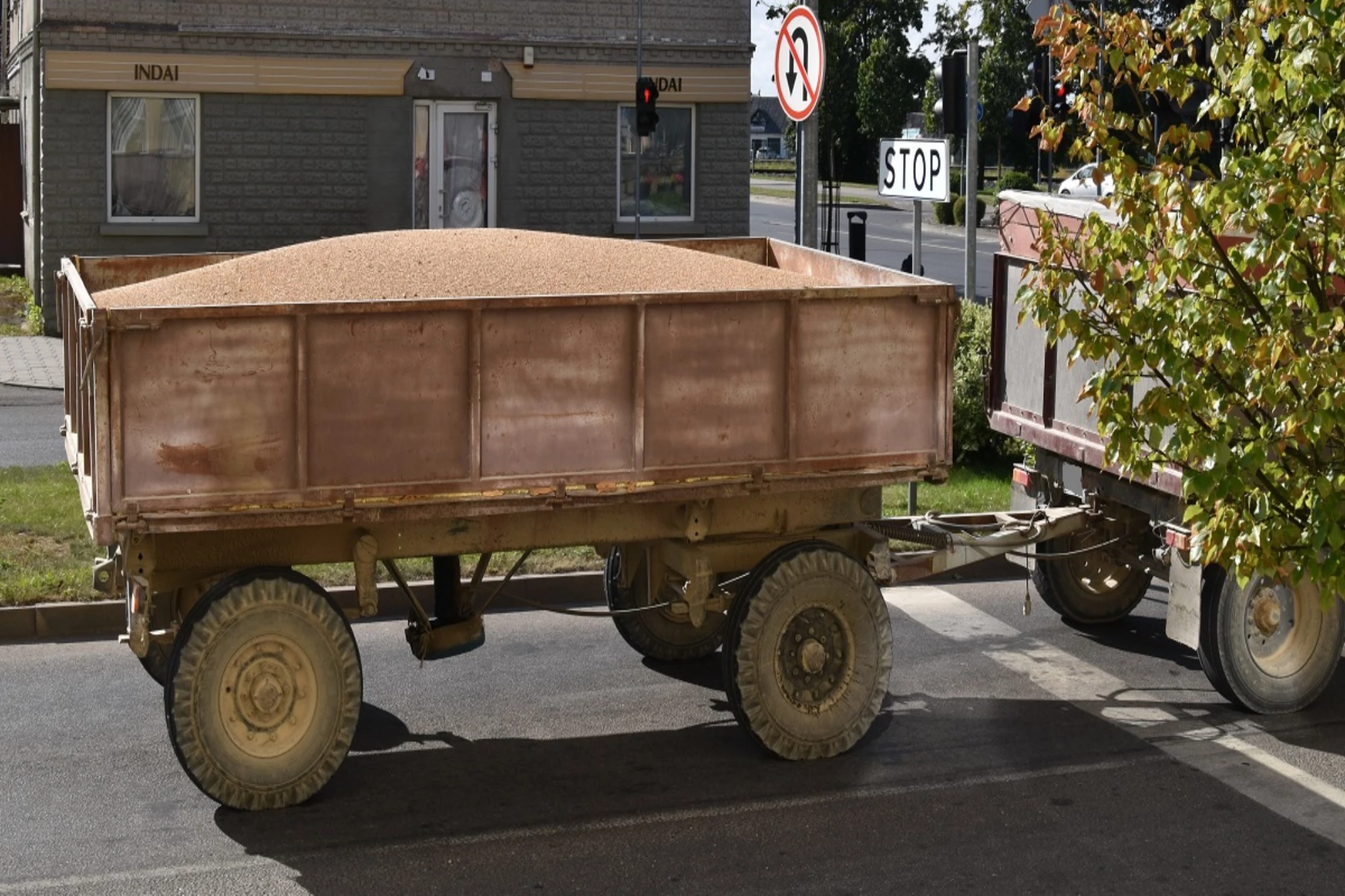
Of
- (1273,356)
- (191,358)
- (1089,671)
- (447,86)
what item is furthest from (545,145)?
(1273,356)

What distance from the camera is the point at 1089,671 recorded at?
391 inches

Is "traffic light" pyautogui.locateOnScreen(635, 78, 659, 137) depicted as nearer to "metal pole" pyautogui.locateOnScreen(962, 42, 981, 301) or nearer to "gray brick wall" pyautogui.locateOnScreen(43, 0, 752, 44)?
"gray brick wall" pyautogui.locateOnScreen(43, 0, 752, 44)

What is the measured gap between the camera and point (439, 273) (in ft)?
26.7

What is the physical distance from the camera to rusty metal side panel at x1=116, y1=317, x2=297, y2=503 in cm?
718

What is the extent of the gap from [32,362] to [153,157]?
356cm

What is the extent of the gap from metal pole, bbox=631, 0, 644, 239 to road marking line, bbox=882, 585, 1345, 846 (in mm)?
12568

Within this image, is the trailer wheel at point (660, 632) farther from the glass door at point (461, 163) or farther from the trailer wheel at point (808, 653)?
the glass door at point (461, 163)

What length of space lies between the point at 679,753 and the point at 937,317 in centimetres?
227

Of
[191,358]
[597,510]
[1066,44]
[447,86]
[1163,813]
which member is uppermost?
[447,86]

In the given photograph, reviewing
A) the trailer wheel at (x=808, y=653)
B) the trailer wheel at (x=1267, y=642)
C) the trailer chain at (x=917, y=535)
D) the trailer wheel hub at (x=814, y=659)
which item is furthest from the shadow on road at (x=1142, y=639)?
the trailer wheel hub at (x=814, y=659)

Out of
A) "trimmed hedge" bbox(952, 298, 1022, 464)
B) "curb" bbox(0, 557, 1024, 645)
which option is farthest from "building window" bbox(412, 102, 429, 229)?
"curb" bbox(0, 557, 1024, 645)

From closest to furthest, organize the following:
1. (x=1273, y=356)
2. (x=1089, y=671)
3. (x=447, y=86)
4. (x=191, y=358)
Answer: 1. (x=1273, y=356)
2. (x=191, y=358)
3. (x=1089, y=671)
4. (x=447, y=86)

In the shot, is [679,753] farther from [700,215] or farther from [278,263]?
[700,215]

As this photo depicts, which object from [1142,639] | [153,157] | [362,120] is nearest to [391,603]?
[1142,639]
